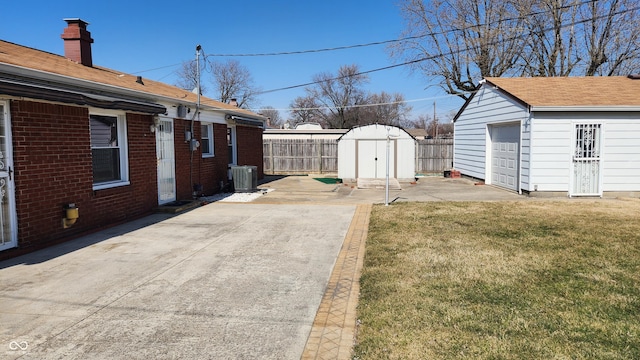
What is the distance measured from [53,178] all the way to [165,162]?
12.8ft

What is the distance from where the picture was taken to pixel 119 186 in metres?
8.84

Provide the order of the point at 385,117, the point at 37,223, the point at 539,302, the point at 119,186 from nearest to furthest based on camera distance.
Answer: the point at 539,302, the point at 37,223, the point at 119,186, the point at 385,117

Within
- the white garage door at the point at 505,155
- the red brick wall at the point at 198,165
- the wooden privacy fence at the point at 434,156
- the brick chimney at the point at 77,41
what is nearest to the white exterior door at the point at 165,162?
the red brick wall at the point at 198,165

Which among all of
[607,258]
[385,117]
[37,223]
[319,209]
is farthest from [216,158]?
[385,117]

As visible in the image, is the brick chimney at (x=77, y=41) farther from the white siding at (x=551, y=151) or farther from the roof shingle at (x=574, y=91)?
the white siding at (x=551, y=151)

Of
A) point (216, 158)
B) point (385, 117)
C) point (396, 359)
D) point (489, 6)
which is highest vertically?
point (489, 6)

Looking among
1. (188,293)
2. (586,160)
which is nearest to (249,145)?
(586,160)

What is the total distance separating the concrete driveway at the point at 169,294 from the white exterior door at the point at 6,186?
1.43ft

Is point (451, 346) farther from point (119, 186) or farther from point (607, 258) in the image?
point (119, 186)

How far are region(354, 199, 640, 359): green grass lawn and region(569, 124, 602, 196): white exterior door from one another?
4.12m

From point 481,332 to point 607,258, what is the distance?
3.49 meters

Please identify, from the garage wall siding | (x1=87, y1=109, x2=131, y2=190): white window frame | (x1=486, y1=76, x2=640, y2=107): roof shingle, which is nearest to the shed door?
(x1=486, y1=76, x2=640, y2=107): roof shingle

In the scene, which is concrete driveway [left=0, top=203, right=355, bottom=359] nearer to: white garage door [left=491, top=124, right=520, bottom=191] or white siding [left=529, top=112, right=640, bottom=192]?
white siding [left=529, top=112, right=640, bottom=192]

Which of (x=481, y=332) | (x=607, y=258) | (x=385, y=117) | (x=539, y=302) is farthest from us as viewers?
(x=385, y=117)
